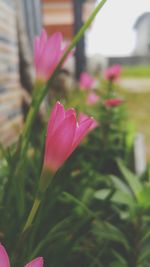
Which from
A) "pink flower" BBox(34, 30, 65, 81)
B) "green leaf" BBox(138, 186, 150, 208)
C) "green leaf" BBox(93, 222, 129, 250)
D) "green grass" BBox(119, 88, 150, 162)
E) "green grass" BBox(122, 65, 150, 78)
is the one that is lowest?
"green grass" BBox(122, 65, 150, 78)

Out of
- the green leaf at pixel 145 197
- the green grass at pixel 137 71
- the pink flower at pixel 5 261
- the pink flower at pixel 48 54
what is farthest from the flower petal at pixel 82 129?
the green grass at pixel 137 71

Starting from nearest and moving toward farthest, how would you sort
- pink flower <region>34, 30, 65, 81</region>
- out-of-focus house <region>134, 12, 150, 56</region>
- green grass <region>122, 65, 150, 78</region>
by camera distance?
1. pink flower <region>34, 30, 65, 81</region>
2. green grass <region>122, 65, 150, 78</region>
3. out-of-focus house <region>134, 12, 150, 56</region>

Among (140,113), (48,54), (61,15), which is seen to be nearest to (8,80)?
(48,54)

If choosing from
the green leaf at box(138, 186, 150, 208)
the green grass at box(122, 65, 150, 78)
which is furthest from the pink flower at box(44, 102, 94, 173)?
the green grass at box(122, 65, 150, 78)

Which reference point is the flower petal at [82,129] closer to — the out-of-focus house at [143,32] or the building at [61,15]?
the building at [61,15]

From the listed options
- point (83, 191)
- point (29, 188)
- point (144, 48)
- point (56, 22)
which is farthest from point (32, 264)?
Result: point (144, 48)

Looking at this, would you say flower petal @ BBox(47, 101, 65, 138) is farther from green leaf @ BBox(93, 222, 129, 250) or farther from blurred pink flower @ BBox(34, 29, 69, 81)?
green leaf @ BBox(93, 222, 129, 250)
